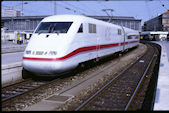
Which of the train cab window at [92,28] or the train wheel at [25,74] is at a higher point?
the train cab window at [92,28]

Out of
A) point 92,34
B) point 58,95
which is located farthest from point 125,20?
point 58,95

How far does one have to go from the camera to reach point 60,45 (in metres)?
9.34

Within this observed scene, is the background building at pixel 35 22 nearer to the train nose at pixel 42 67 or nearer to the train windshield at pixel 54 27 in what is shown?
the train windshield at pixel 54 27

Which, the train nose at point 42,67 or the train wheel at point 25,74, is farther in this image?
the train wheel at point 25,74

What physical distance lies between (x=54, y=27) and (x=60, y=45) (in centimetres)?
170

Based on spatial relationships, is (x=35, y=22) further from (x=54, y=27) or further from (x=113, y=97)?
(x=113, y=97)

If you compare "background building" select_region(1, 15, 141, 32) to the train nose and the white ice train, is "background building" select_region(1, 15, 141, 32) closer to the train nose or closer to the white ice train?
the white ice train

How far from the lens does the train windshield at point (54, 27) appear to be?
34.0 ft

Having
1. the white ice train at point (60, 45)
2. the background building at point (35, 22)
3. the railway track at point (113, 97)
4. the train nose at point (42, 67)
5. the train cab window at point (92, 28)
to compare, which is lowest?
the railway track at point (113, 97)

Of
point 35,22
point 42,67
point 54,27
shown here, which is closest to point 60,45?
point 42,67

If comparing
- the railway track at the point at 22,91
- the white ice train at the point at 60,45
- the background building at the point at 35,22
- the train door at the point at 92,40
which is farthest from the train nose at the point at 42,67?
the background building at the point at 35,22

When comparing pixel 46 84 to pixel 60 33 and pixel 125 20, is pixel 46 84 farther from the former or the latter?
pixel 125 20

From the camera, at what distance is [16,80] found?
10.3 metres

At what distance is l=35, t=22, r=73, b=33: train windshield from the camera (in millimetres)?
10348
